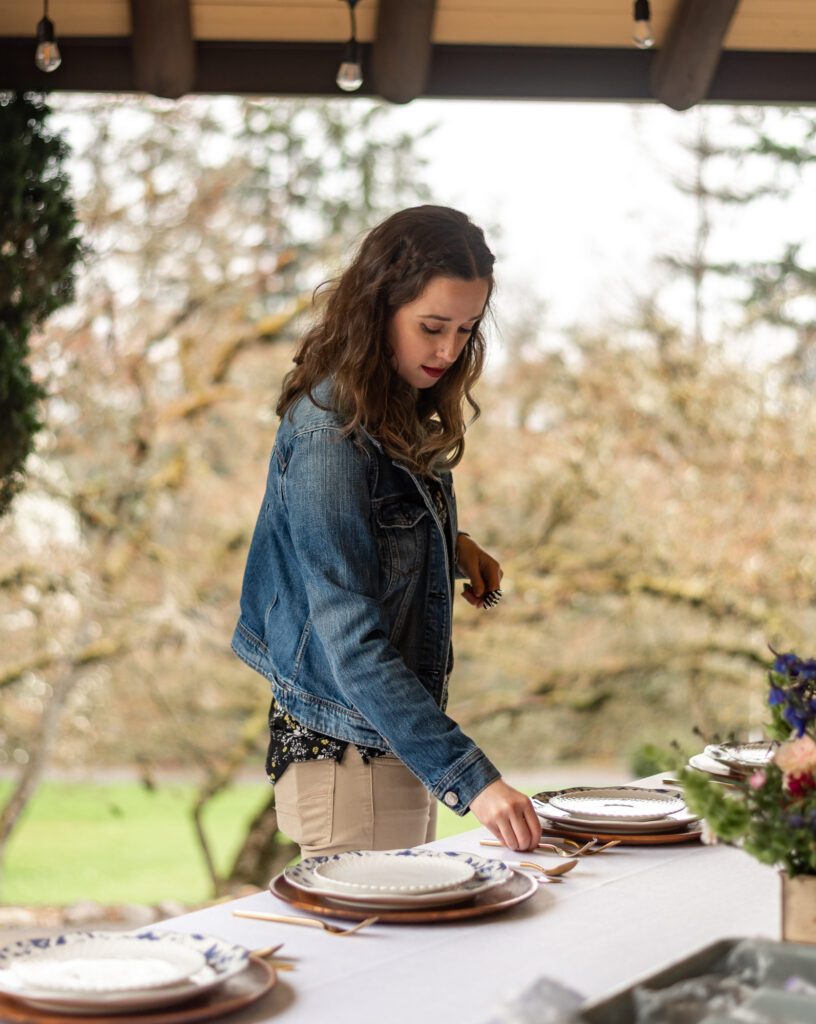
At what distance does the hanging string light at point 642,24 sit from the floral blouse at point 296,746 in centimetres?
143

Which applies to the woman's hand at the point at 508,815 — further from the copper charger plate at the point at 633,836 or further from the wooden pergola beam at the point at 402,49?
the wooden pergola beam at the point at 402,49

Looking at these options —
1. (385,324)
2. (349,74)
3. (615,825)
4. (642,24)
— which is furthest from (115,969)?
(642,24)

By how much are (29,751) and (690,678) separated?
139 inches

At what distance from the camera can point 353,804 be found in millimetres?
1834

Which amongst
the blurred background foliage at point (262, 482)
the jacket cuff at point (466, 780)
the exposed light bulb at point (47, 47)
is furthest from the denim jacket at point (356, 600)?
the blurred background foliage at point (262, 482)

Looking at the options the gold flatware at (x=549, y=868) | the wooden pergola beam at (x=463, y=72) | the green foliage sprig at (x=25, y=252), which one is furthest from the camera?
the green foliage sprig at (x=25, y=252)

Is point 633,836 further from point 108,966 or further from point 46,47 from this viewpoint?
point 46,47

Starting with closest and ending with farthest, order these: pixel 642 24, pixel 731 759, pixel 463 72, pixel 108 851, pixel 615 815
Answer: pixel 615 815 < pixel 731 759 < pixel 642 24 < pixel 463 72 < pixel 108 851

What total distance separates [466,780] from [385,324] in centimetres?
69

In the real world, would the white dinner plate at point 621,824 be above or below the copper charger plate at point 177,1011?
below

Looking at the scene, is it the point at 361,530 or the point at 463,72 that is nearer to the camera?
the point at 361,530

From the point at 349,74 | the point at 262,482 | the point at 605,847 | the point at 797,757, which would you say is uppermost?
the point at 349,74

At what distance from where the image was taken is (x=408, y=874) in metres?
1.41

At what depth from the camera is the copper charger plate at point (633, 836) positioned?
5.60ft
